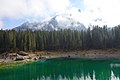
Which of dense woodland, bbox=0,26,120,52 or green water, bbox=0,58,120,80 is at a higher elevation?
dense woodland, bbox=0,26,120,52

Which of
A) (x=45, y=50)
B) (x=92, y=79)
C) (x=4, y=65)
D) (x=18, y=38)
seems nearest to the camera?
(x=92, y=79)

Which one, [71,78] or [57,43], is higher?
[57,43]

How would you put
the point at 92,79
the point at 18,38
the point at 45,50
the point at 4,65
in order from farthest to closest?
the point at 45,50 < the point at 18,38 < the point at 4,65 < the point at 92,79

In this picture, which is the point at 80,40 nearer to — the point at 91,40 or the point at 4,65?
the point at 91,40

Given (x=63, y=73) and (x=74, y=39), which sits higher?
(x=74, y=39)

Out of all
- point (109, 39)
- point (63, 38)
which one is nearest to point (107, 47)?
point (109, 39)

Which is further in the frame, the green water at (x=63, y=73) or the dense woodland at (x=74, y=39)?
the dense woodland at (x=74, y=39)

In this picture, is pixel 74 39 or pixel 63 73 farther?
pixel 74 39

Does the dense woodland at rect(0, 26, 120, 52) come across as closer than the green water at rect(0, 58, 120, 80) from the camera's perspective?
No

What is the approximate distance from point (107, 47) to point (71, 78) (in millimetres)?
98259

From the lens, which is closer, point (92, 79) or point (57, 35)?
point (92, 79)

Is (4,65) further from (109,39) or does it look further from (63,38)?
(109,39)

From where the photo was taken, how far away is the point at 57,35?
161250 millimetres

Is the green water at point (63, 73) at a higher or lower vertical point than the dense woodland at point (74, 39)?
lower
